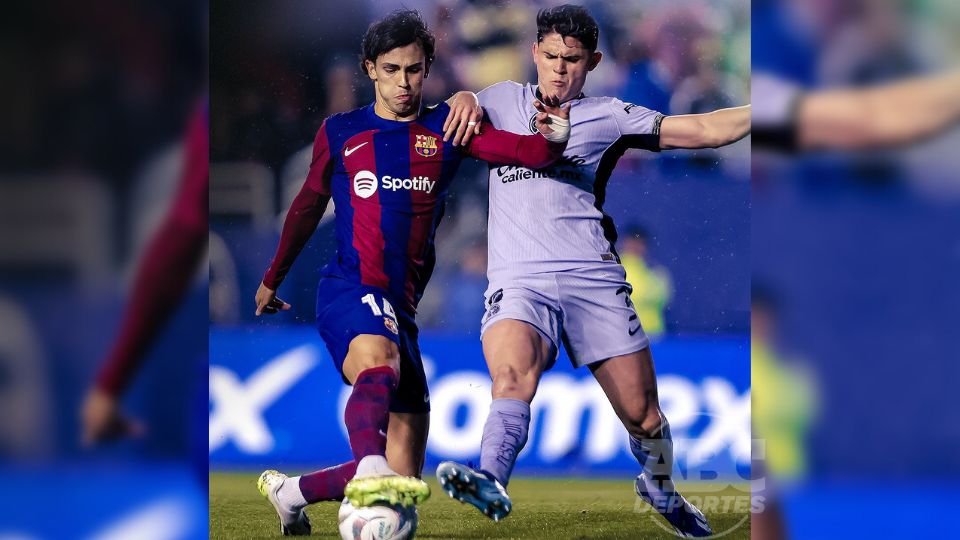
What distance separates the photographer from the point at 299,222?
Answer: 4266mm

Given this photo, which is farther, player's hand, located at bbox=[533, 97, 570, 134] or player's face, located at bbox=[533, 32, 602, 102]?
player's face, located at bbox=[533, 32, 602, 102]

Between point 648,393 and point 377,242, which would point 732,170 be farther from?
point 377,242

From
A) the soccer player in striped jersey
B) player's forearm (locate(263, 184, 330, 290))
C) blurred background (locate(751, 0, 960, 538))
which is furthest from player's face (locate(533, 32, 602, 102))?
blurred background (locate(751, 0, 960, 538))

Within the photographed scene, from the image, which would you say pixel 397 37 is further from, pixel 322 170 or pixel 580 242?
pixel 580 242

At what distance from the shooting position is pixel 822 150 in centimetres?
171

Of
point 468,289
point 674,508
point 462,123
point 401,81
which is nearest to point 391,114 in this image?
point 401,81

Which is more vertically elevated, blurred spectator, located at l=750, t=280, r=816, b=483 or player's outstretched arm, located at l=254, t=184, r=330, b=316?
player's outstretched arm, located at l=254, t=184, r=330, b=316

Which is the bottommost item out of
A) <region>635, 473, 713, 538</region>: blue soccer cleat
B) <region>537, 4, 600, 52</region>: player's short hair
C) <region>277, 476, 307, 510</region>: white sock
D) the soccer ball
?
<region>635, 473, 713, 538</region>: blue soccer cleat

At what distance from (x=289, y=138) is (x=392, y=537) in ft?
7.50

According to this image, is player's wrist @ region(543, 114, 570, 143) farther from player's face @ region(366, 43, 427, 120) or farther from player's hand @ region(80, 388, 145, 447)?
player's hand @ region(80, 388, 145, 447)

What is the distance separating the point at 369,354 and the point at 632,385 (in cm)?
109

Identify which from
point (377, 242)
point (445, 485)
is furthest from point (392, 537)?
point (377, 242)

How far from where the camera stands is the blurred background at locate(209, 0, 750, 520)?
4883 mm

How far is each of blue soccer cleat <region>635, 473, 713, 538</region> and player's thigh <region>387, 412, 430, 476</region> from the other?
3.07 feet
